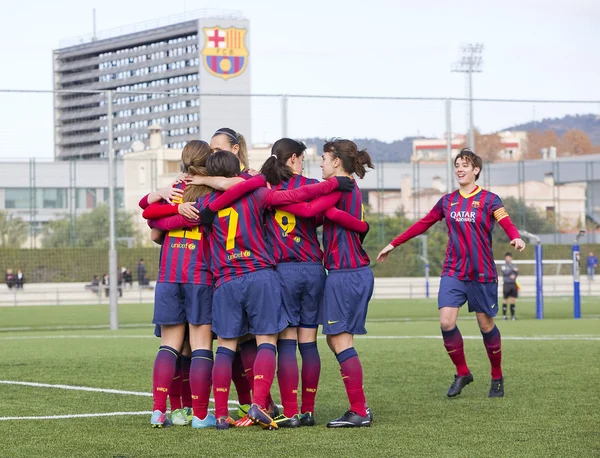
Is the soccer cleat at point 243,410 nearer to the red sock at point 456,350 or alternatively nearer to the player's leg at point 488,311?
the red sock at point 456,350

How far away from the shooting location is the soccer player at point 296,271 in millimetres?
6723

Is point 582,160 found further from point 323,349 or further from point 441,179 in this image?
point 323,349

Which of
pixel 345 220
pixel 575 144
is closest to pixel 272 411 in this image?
pixel 345 220

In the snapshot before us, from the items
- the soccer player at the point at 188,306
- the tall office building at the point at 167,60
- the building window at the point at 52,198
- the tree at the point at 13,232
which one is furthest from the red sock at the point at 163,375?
the tall office building at the point at 167,60

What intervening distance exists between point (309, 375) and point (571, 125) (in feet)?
76.8

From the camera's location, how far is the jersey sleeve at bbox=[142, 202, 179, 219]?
22.3 feet

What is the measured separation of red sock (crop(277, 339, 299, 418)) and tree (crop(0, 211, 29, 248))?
60.6 ft

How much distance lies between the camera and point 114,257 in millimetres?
19297

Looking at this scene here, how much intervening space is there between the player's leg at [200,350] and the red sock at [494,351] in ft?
8.68

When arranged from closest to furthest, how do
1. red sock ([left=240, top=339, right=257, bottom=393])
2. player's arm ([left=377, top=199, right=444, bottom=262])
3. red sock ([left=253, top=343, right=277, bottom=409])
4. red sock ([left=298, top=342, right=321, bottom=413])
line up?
red sock ([left=253, top=343, right=277, bottom=409]), red sock ([left=298, top=342, right=321, bottom=413]), red sock ([left=240, top=339, right=257, bottom=393]), player's arm ([left=377, top=199, right=444, bottom=262])

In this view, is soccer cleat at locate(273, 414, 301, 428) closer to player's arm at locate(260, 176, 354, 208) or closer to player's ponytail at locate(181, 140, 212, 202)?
player's arm at locate(260, 176, 354, 208)

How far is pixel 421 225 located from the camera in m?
8.52

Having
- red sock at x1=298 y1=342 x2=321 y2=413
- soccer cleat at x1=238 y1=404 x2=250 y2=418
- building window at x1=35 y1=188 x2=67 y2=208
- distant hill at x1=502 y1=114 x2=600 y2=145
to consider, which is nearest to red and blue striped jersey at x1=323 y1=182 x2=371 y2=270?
red sock at x1=298 y1=342 x2=321 y2=413

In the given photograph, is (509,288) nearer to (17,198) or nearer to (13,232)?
(17,198)
